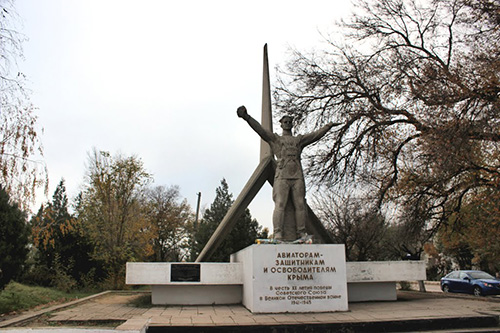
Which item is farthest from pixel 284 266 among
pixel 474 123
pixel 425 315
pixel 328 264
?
pixel 474 123

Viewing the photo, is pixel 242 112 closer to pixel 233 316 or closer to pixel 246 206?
pixel 246 206

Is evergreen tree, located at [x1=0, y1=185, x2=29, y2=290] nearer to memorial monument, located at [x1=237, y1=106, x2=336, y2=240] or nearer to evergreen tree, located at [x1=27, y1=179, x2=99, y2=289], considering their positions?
memorial monument, located at [x1=237, y1=106, x2=336, y2=240]

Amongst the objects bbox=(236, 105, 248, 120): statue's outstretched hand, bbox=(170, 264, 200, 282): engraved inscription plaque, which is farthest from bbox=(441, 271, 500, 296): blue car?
bbox=(236, 105, 248, 120): statue's outstretched hand

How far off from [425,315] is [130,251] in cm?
1470

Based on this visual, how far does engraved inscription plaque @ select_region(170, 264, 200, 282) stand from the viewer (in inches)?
367

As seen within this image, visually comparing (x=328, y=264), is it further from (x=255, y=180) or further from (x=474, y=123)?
(x=474, y=123)

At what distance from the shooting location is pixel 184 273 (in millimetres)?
9359

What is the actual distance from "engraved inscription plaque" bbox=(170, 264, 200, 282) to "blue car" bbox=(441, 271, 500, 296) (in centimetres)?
1174

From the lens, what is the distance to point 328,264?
26.5ft

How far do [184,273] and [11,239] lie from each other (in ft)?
12.5

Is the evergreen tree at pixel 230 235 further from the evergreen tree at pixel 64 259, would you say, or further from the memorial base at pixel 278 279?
the memorial base at pixel 278 279

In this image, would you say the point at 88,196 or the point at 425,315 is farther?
the point at 88,196

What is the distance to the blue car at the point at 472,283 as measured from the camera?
587 inches

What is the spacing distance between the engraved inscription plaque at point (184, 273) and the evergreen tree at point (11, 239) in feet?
10.7
